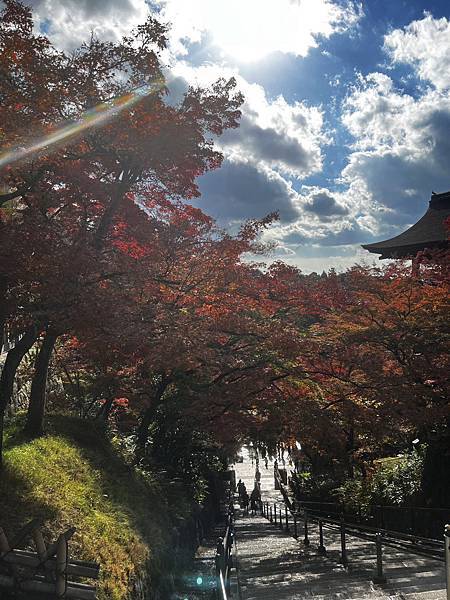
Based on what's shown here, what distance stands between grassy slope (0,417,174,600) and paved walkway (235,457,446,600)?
2.04 meters

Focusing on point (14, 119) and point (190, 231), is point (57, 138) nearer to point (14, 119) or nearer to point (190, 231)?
point (14, 119)

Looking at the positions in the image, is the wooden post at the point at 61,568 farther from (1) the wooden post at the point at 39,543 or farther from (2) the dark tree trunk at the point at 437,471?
(2) the dark tree trunk at the point at 437,471

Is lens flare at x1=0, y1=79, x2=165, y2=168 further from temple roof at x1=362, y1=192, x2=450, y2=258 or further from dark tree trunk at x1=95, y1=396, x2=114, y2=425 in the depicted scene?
temple roof at x1=362, y1=192, x2=450, y2=258

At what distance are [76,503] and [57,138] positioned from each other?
245 inches

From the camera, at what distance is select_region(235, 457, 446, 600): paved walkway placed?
705 cm

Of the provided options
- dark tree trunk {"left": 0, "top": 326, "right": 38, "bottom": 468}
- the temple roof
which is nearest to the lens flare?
dark tree trunk {"left": 0, "top": 326, "right": 38, "bottom": 468}

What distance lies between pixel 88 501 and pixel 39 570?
3.07 metres

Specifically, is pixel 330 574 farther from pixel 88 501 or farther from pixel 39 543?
pixel 39 543

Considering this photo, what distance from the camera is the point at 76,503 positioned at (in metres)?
7.76

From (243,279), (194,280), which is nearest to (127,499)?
(194,280)

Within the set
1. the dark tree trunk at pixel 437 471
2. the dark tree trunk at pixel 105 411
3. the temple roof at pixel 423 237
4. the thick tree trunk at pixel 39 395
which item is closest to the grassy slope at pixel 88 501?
the thick tree trunk at pixel 39 395

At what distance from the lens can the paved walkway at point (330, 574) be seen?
7.05 metres

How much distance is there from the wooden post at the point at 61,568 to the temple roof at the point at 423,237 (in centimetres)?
1967

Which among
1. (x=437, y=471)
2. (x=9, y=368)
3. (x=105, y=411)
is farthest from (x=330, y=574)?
(x=105, y=411)
